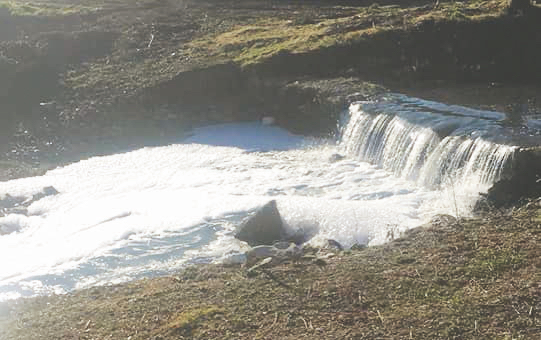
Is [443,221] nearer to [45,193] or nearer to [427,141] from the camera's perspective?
[427,141]

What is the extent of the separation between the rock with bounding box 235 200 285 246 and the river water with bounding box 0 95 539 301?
0.80 feet

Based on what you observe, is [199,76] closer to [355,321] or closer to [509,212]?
[509,212]

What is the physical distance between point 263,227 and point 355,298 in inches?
224

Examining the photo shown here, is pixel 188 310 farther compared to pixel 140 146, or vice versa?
pixel 140 146

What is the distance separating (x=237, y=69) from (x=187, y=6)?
16.9 m

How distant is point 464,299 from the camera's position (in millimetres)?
7004

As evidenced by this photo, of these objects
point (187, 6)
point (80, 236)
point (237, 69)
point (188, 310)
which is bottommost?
point (80, 236)

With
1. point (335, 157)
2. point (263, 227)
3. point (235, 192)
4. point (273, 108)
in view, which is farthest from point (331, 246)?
point (273, 108)

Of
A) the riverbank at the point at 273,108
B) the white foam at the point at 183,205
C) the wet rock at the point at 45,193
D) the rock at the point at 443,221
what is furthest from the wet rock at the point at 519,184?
the wet rock at the point at 45,193

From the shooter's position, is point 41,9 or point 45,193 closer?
point 45,193

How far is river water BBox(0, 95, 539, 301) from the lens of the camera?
13.1 m

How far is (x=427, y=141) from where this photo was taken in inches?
626

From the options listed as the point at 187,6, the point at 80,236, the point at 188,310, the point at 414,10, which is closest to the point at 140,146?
the point at 80,236

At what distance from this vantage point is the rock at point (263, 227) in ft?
43.0
